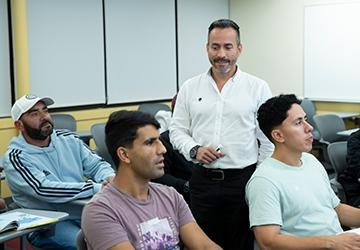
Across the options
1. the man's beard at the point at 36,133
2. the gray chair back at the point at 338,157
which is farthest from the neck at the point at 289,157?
the gray chair back at the point at 338,157

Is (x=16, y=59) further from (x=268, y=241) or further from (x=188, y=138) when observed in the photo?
(x=268, y=241)

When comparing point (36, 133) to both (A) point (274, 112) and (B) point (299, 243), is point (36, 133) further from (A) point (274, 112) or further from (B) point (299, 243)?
(B) point (299, 243)

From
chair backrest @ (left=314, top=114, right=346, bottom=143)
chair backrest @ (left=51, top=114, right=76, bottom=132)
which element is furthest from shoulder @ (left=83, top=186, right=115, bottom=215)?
chair backrest @ (left=314, top=114, right=346, bottom=143)

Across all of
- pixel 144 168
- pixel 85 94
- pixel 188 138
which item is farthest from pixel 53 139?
pixel 85 94

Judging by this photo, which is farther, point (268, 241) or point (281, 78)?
point (281, 78)

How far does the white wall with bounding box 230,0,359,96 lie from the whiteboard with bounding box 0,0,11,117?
12.9 ft

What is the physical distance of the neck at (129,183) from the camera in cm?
185

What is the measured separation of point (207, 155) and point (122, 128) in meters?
0.73

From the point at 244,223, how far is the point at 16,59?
3.88 m

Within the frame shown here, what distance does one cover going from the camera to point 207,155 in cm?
249

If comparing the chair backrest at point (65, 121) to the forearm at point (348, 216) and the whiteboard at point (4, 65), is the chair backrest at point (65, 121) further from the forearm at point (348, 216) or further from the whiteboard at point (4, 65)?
the forearm at point (348, 216)

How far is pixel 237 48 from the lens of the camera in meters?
2.55

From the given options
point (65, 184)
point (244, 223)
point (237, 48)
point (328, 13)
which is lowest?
point (244, 223)

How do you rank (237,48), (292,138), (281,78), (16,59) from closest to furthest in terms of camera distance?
(292,138) → (237,48) → (16,59) → (281,78)
